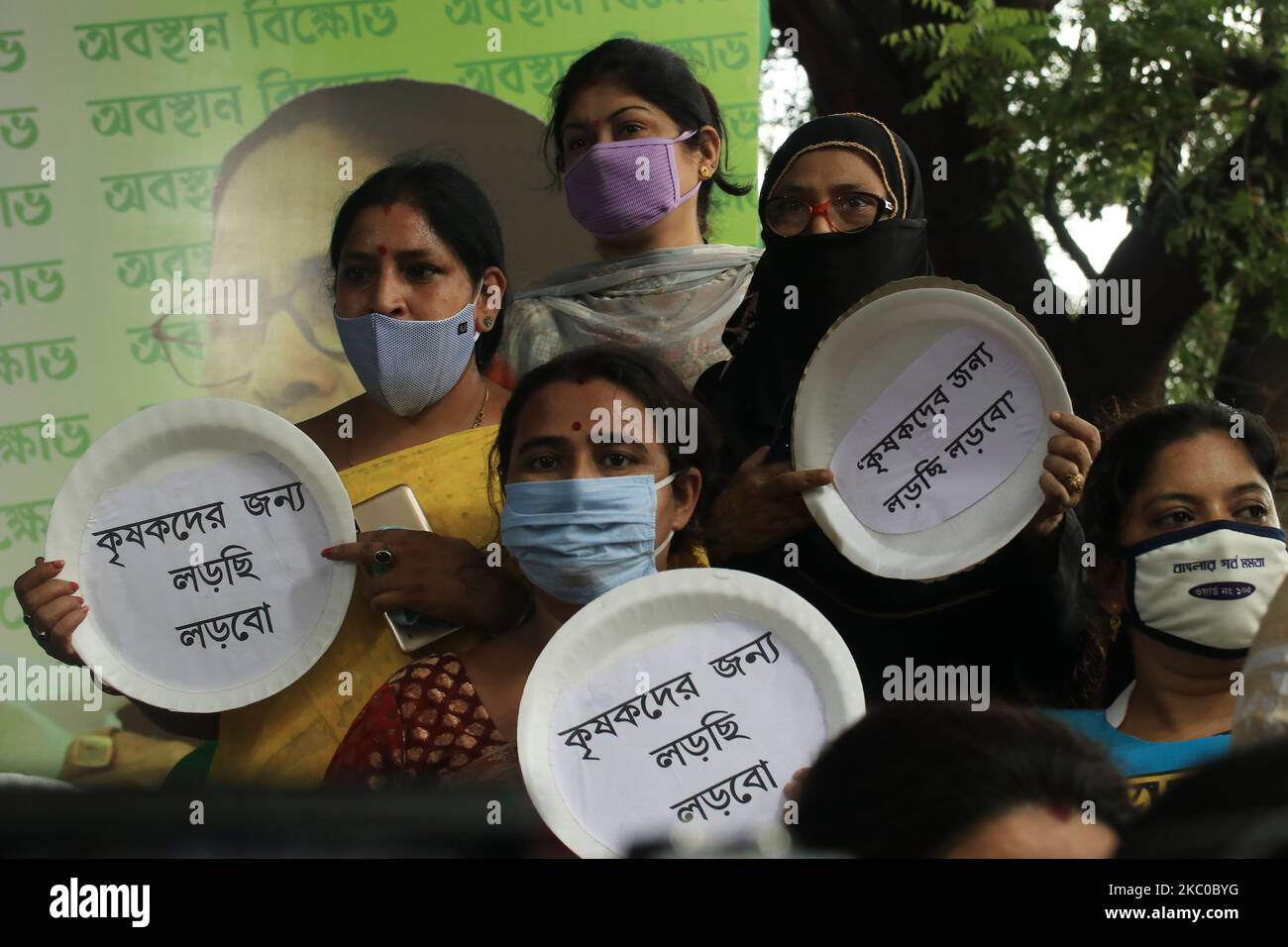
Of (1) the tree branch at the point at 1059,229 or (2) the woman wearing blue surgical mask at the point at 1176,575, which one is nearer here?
(2) the woman wearing blue surgical mask at the point at 1176,575

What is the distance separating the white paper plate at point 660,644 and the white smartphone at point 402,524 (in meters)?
0.23

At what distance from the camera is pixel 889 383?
2.77 metres

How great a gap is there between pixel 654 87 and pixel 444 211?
1.52 ft

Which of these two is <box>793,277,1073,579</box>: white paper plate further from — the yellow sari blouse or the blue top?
the yellow sari blouse

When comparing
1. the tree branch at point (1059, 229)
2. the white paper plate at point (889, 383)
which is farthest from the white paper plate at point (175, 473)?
the tree branch at point (1059, 229)

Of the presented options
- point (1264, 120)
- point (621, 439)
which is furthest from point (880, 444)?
point (1264, 120)

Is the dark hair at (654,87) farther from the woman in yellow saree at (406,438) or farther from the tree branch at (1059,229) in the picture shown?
the tree branch at (1059,229)

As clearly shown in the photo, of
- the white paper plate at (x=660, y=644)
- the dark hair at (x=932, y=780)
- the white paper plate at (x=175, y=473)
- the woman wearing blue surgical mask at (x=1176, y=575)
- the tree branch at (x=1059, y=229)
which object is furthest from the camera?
the tree branch at (x=1059, y=229)

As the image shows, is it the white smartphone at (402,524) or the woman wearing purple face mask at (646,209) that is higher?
the woman wearing purple face mask at (646,209)

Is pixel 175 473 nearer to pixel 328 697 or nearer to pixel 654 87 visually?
pixel 328 697

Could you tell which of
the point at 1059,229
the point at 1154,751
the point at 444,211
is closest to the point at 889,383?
the point at 1154,751

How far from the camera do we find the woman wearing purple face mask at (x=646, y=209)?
285 centimetres
